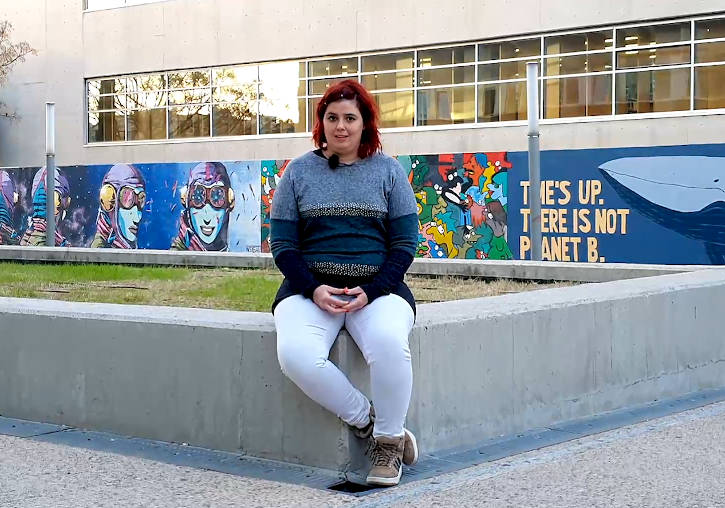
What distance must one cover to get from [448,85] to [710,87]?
20.3ft

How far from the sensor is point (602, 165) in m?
19.2

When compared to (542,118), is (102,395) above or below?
below

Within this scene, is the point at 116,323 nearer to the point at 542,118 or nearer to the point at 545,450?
the point at 545,450

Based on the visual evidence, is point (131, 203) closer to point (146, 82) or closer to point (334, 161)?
point (146, 82)

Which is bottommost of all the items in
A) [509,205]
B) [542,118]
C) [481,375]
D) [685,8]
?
[481,375]

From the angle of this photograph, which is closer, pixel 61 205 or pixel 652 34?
pixel 652 34

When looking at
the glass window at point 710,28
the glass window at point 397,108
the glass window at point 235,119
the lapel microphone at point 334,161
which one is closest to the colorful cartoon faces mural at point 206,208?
the glass window at point 235,119

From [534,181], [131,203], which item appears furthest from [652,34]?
[131,203]

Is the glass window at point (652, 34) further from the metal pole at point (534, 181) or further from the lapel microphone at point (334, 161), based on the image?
the lapel microphone at point (334, 161)

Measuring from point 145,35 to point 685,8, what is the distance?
600 inches

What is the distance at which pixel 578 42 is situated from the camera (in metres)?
24.6

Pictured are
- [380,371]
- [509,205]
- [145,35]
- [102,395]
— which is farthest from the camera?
[145,35]

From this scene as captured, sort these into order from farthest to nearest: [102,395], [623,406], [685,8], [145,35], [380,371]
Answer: [145,35], [685,8], [623,406], [102,395], [380,371]


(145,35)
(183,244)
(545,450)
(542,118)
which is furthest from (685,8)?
(545,450)
